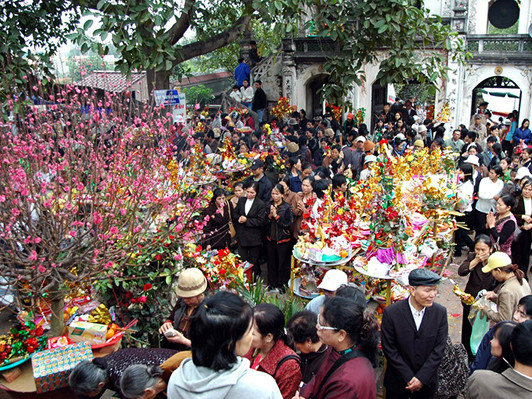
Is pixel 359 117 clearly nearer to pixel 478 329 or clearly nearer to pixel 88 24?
pixel 88 24

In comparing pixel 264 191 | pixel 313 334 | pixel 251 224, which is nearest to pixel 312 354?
pixel 313 334

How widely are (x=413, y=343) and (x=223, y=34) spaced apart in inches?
320

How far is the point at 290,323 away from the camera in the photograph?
3.28 meters

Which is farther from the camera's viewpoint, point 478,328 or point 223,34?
point 223,34

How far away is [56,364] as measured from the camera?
3.46 meters

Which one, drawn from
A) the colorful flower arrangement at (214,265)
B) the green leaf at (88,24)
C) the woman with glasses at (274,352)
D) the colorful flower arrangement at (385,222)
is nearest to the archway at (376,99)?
the colorful flower arrangement at (385,222)

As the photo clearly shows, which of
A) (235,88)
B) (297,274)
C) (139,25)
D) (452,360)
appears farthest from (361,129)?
(452,360)

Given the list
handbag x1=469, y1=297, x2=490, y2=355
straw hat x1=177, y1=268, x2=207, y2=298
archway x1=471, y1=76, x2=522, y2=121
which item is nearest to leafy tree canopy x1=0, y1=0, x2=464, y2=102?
straw hat x1=177, y1=268, x2=207, y2=298

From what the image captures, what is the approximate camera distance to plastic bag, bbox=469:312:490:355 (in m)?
4.16

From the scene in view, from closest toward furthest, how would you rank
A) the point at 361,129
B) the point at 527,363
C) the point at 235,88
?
the point at 527,363 < the point at 361,129 < the point at 235,88

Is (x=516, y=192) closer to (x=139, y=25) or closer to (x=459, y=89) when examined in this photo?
(x=139, y=25)

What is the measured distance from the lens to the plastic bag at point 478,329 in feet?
13.6

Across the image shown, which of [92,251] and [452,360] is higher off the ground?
[92,251]

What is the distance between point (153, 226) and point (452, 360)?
9.36ft
